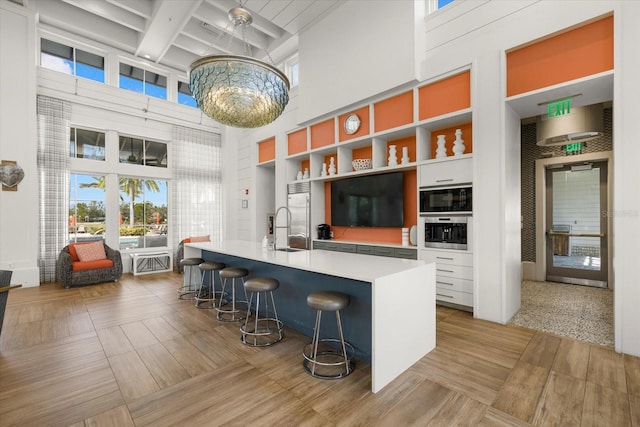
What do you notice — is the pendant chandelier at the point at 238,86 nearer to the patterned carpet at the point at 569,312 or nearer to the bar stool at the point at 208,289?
the bar stool at the point at 208,289

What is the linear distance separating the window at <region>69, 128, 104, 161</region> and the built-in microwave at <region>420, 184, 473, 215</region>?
255 inches

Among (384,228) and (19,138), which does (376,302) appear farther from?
(19,138)

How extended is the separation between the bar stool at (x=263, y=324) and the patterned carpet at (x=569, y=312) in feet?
8.78

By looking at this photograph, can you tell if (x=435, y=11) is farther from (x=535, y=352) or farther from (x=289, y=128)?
(x=535, y=352)

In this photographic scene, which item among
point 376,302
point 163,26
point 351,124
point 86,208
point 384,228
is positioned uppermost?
point 163,26

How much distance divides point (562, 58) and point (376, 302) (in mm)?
3138

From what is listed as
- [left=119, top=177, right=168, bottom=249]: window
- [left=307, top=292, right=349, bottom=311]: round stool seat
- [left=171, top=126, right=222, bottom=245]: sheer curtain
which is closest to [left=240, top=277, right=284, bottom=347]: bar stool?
[left=307, top=292, right=349, bottom=311]: round stool seat

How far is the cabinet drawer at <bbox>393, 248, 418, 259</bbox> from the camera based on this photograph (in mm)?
4176

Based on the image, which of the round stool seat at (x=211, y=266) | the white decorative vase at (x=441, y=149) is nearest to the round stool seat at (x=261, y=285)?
the round stool seat at (x=211, y=266)

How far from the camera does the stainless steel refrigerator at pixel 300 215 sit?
5.72 m

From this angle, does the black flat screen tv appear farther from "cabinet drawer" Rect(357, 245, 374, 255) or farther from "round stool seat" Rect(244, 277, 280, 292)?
"round stool seat" Rect(244, 277, 280, 292)

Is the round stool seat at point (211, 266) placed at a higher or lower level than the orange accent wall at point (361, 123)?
lower

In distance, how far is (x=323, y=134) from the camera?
5.39 m

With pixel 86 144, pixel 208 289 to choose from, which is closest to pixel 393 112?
pixel 208 289
